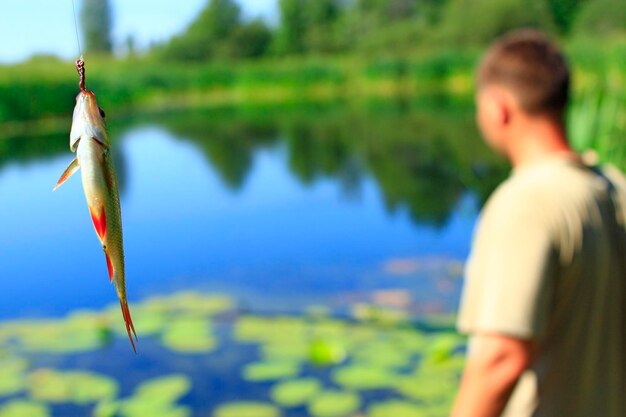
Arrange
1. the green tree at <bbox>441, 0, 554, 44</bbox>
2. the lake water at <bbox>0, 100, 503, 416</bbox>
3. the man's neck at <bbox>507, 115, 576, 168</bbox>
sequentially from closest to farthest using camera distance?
1. the man's neck at <bbox>507, 115, 576, 168</bbox>
2. the lake water at <bbox>0, 100, 503, 416</bbox>
3. the green tree at <bbox>441, 0, 554, 44</bbox>

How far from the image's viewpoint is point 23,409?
9.16 feet

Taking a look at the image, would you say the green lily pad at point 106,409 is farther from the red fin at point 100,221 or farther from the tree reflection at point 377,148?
the tree reflection at point 377,148

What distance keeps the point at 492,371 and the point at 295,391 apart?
2.00m

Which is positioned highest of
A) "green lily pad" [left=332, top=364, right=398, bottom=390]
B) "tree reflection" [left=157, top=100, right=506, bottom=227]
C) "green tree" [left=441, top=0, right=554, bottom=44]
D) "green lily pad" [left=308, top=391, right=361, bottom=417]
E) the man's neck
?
"green tree" [left=441, top=0, right=554, bottom=44]

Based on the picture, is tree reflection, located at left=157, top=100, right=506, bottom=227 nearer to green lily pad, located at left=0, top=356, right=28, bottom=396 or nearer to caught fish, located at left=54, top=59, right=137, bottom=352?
green lily pad, located at left=0, top=356, right=28, bottom=396

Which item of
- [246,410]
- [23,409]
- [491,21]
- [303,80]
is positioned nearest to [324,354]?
[246,410]

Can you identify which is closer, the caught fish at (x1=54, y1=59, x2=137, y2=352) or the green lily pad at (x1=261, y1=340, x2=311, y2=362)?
the caught fish at (x1=54, y1=59, x2=137, y2=352)

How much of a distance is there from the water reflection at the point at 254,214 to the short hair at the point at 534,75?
291cm

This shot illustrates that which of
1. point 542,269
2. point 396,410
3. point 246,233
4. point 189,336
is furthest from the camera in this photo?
point 246,233

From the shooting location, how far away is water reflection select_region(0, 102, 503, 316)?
445 cm

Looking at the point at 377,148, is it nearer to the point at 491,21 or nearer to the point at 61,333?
the point at 61,333

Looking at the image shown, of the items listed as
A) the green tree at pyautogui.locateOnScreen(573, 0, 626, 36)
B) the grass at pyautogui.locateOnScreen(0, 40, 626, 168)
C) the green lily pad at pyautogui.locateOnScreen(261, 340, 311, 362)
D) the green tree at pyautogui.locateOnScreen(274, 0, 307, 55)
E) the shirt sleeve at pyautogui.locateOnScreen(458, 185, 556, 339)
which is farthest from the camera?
the green tree at pyautogui.locateOnScreen(274, 0, 307, 55)

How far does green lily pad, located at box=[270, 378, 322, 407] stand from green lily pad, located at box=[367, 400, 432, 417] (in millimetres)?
276

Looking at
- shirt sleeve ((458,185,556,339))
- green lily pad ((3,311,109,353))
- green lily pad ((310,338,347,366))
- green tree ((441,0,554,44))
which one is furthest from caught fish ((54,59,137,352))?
green tree ((441,0,554,44))
